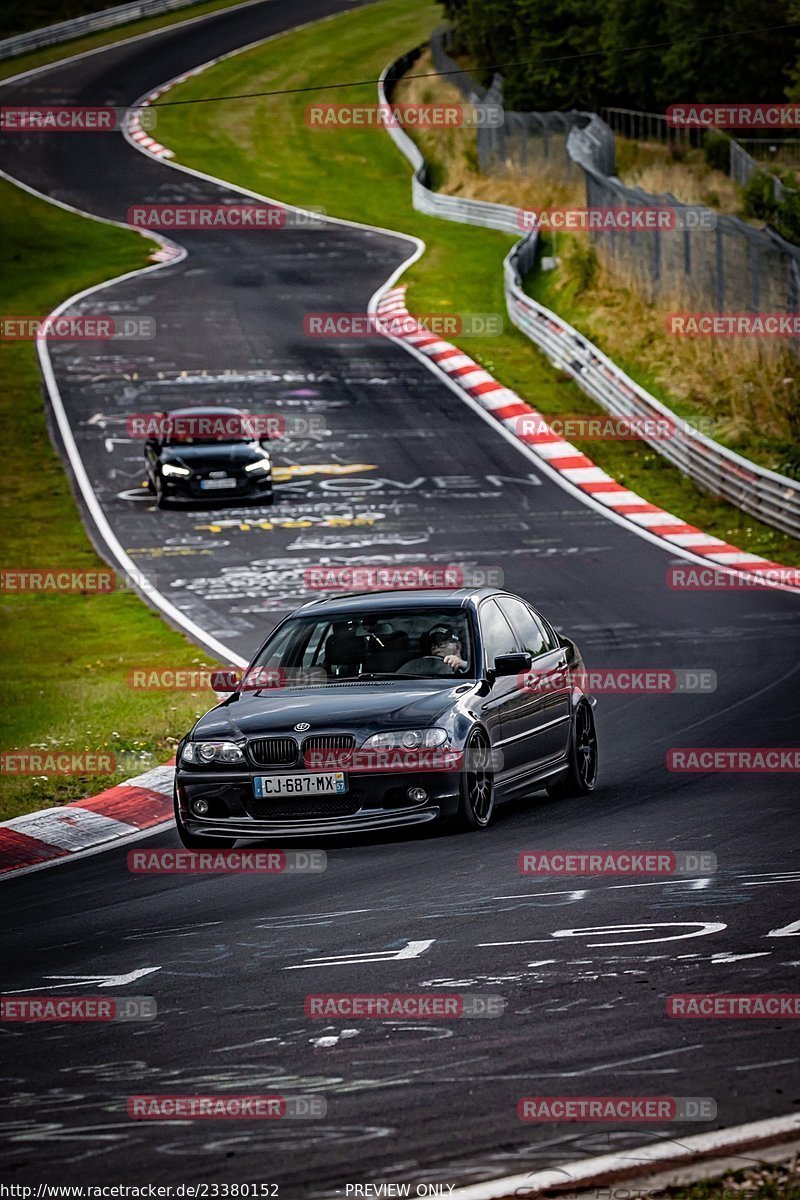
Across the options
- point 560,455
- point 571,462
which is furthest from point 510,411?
point 571,462

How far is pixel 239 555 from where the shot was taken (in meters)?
26.9

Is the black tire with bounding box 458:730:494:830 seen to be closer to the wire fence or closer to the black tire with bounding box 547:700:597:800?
the black tire with bounding box 547:700:597:800

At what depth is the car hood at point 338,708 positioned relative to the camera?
37.0 feet

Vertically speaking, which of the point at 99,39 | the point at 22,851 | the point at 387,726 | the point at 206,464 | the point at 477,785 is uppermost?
the point at 99,39

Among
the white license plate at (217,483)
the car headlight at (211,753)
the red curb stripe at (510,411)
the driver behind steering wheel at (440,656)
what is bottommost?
the red curb stripe at (510,411)

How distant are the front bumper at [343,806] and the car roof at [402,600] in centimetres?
171

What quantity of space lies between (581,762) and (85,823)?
131 inches

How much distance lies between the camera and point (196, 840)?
37.8 feet

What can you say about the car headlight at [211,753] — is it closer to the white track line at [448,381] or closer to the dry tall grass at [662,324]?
the white track line at [448,381]

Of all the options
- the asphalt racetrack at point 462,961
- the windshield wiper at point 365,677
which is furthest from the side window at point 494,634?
the asphalt racetrack at point 462,961

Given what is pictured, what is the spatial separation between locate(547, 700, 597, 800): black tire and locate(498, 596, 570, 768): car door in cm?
12

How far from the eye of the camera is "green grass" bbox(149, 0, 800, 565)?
101 feet

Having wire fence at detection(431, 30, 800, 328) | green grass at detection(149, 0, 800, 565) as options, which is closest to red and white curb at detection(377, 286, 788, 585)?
green grass at detection(149, 0, 800, 565)

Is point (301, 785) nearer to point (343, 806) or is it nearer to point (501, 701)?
point (343, 806)
